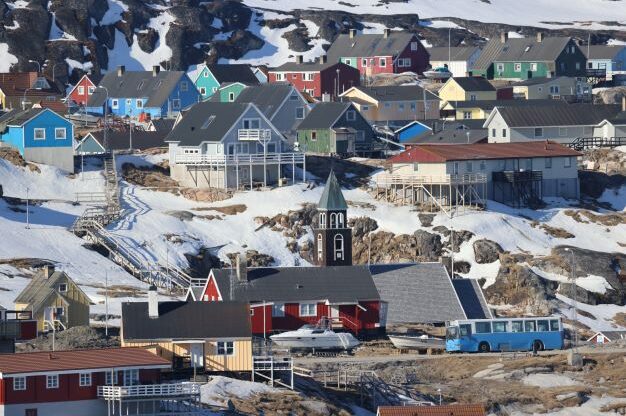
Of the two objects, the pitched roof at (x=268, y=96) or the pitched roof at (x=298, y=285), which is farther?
the pitched roof at (x=268, y=96)


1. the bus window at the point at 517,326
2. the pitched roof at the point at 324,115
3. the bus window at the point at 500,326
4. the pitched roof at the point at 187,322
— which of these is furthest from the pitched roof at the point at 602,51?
the pitched roof at the point at 187,322

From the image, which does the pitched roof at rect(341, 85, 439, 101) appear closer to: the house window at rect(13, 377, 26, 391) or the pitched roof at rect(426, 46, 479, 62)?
the pitched roof at rect(426, 46, 479, 62)

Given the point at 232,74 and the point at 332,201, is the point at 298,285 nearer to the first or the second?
the point at 332,201

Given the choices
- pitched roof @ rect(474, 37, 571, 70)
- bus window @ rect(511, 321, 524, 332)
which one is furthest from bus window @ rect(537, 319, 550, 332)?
pitched roof @ rect(474, 37, 571, 70)

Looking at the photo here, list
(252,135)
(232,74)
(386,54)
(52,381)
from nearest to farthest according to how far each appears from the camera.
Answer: (52,381)
(252,135)
(232,74)
(386,54)

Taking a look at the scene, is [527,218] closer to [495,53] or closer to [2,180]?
[2,180]

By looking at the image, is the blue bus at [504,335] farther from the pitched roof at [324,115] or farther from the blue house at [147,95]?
the blue house at [147,95]

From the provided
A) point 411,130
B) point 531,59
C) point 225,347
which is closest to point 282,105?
point 411,130
